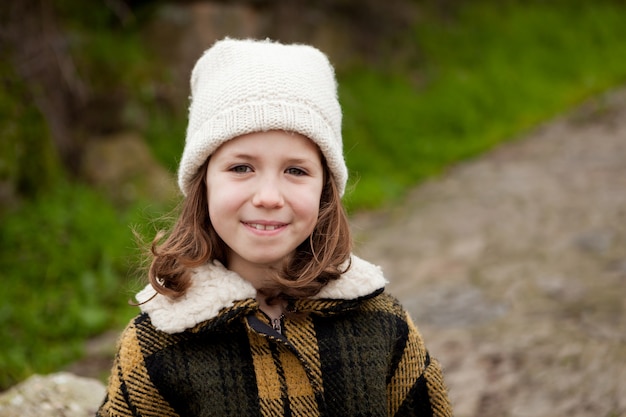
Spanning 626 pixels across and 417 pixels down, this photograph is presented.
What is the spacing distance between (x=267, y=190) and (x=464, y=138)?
18.4 ft

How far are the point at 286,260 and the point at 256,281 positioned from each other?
98 mm

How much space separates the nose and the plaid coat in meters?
0.23

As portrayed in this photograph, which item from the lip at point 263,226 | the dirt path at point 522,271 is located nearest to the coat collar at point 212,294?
the lip at point 263,226

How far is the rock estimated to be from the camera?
7.45ft

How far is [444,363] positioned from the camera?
3250mm

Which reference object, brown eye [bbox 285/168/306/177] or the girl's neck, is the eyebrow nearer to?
brown eye [bbox 285/168/306/177]

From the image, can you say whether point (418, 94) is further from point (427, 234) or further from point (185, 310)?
point (185, 310)

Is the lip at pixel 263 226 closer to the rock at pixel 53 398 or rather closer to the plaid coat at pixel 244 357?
the plaid coat at pixel 244 357

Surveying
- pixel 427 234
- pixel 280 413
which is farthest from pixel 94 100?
pixel 280 413

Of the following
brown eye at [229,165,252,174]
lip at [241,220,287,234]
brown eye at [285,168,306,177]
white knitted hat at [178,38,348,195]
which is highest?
white knitted hat at [178,38,348,195]

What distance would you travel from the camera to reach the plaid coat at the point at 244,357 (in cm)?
170

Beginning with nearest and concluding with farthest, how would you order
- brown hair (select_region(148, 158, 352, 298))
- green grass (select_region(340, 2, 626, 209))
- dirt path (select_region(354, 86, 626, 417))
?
brown hair (select_region(148, 158, 352, 298)) → dirt path (select_region(354, 86, 626, 417)) → green grass (select_region(340, 2, 626, 209))

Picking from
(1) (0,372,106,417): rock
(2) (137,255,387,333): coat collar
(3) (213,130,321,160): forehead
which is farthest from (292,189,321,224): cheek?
(1) (0,372,106,417): rock

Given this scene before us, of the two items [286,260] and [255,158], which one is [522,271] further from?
[255,158]
